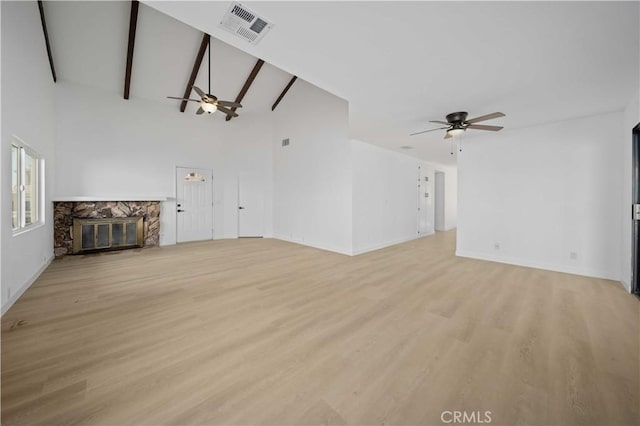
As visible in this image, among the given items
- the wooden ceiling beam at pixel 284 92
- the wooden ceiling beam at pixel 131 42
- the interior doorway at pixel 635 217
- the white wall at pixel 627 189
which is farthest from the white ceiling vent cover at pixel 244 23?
the wooden ceiling beam at pixel 284 92

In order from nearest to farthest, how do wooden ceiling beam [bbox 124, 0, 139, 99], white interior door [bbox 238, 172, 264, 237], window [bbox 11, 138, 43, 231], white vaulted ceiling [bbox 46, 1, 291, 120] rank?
window [bbox 11, 138, 43, 231] < wooden ceiling beam [bbox 124, 0, 139, 99] < white vaulted ceiling [bbox 46, 1, 291, 120] < white interior door [bbox 238, 172, 264, 237]

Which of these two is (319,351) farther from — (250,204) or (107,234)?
(250,204)

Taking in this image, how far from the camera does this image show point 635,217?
3264mm

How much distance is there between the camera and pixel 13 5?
302cm

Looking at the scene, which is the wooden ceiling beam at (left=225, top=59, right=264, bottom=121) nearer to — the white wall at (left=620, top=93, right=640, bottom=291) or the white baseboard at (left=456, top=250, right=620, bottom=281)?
the white baseboard at (left=456, top=250, right=620, bottom=281)

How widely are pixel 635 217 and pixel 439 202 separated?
6.53 metres

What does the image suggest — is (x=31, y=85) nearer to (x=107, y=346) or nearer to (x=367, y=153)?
(x=107, y=346)

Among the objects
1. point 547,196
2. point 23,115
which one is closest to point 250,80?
point 23,115

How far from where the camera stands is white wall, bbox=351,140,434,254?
18.9 ft

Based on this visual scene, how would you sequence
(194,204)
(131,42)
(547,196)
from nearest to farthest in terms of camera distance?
(547,196) < (131,42) < (194,204)

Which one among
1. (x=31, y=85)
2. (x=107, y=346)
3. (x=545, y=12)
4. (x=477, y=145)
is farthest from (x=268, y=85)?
(x=107, y=346)

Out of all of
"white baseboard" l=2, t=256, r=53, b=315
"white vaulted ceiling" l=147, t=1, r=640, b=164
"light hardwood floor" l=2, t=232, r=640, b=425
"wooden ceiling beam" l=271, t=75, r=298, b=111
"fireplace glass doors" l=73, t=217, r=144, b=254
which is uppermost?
"wooden ceiling beam" l=271, t=75, r=298, b=111

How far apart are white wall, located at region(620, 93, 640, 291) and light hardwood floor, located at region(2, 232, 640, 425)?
406 millimetres

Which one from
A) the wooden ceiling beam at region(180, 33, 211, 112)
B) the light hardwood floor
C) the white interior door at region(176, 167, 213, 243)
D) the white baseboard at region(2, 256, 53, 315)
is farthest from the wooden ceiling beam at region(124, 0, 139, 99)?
the light hardwood floor
